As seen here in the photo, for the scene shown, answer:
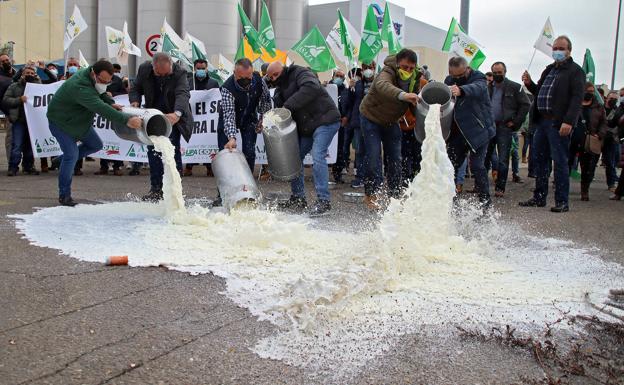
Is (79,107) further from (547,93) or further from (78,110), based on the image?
(547,93)

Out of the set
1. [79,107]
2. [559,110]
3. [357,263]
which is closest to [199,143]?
[79,107]

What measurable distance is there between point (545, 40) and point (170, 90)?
22.0ft

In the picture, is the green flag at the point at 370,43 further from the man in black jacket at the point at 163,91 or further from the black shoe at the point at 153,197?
the black shoe at the point at 153,197

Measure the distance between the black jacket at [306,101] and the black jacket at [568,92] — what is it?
259 centimetres

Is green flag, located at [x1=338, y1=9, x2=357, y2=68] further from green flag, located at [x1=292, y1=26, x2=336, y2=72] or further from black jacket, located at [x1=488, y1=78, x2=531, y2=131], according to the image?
black jacket, located at [x1=488, y1=78, x2=531, y2=131]

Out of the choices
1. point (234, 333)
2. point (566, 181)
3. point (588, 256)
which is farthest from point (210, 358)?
point (566, 181)

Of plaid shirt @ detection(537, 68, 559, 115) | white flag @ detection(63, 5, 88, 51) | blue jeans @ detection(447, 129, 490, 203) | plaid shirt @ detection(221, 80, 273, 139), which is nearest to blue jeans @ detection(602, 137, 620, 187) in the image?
plaid shirt @ detection(537, 68, 559, 115)

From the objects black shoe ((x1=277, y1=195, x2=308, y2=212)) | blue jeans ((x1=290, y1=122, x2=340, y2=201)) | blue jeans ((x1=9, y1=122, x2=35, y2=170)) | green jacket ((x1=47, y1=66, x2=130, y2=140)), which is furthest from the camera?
blue jeans ((x1=9, y1=122, x2=35, y2=170))

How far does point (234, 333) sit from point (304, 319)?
345 millimetres

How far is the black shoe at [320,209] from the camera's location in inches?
250

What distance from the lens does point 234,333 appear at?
2.83 m

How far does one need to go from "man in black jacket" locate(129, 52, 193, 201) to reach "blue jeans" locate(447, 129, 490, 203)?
3.05m

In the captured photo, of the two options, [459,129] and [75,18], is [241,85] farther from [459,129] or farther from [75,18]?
[75,18]

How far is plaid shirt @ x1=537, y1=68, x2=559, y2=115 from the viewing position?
7082 mm
